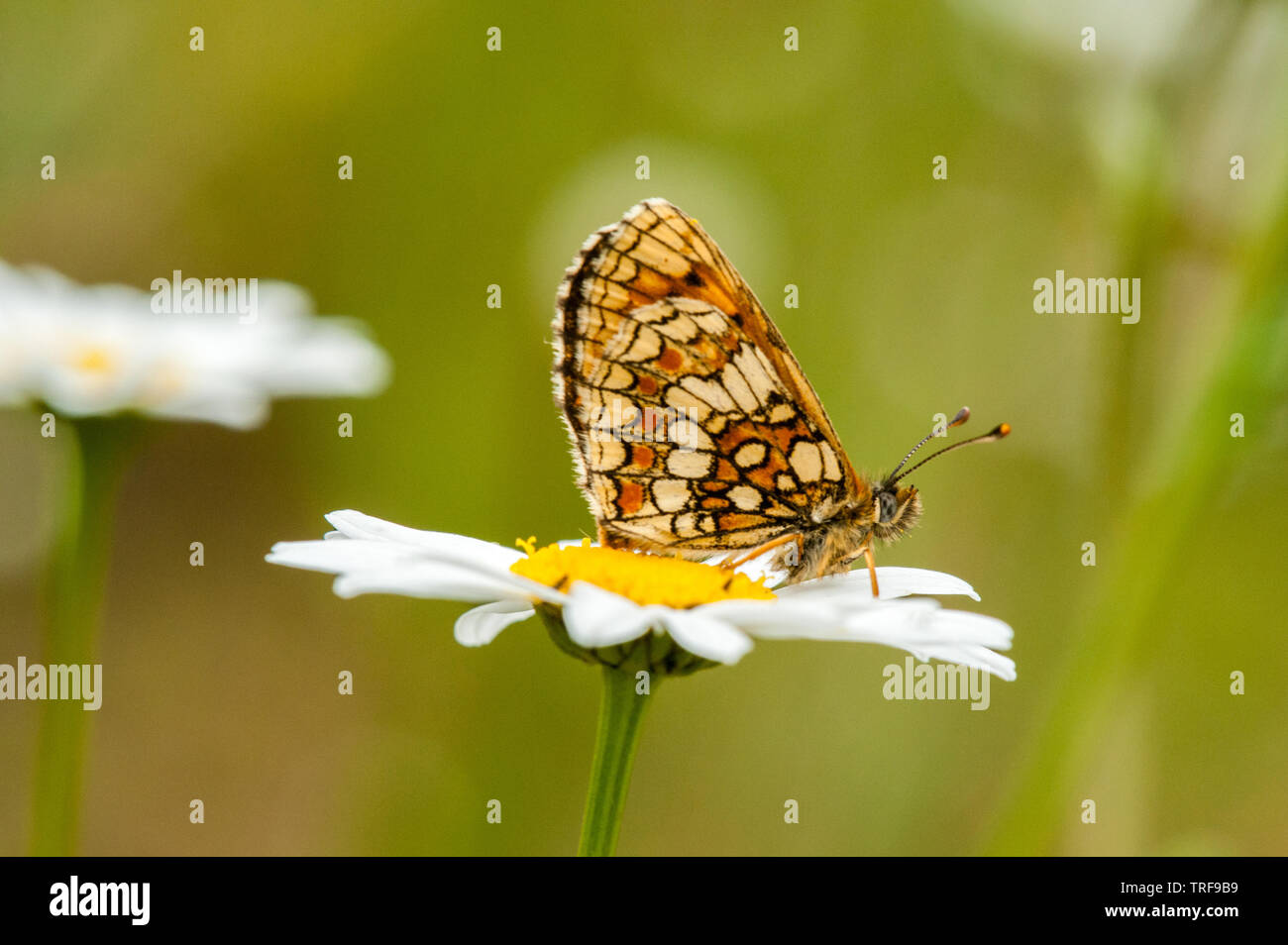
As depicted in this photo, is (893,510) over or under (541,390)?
under

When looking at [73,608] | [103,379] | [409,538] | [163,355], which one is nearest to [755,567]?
[409,538]

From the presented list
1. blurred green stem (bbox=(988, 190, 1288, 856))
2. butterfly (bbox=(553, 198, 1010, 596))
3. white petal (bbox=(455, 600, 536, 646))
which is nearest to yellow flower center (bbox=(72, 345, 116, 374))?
butterfly (bbox=(553, 198, 1010, 596))

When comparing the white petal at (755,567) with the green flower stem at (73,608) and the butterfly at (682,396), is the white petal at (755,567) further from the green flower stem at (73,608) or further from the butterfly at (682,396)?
the green flower stem at (73,608)

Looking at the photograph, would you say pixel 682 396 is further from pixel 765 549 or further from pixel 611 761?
pixel 611 761

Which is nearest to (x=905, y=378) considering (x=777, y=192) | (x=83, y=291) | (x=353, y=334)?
(x=777, y=192)

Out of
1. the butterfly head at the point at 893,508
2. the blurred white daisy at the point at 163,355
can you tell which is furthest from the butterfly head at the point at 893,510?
the blurred white daisy at the point at 163,355

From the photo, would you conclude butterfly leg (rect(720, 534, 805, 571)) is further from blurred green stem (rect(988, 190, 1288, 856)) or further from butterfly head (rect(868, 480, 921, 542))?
blurred green stem (rect(988, 190, 1288, 856))
